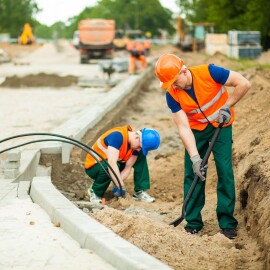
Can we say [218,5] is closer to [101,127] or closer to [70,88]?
[70,88]

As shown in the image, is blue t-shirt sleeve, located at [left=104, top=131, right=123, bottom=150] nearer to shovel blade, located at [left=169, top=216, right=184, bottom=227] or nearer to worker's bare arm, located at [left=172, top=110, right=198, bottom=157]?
shovel blade, located at [left=169, top=216, right=184, bottom=227]

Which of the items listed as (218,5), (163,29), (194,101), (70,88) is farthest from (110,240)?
(163,29)

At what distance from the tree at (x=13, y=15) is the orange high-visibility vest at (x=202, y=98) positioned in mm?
84111

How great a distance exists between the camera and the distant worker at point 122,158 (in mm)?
9219

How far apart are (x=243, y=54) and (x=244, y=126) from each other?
21.5 m

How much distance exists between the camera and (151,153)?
13281 millimetres

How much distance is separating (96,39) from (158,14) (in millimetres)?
79835

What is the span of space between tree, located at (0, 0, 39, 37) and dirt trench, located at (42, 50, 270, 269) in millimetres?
76385

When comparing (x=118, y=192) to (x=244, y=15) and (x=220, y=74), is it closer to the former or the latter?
(x=220, y=74)

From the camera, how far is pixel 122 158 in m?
9.48

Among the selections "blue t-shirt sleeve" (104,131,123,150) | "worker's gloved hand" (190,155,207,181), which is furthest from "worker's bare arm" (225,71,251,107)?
"blue t-shirt sleeve" (104,131,123,150)

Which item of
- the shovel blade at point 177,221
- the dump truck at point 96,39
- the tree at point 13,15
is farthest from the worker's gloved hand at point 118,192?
the tree at point 13,15

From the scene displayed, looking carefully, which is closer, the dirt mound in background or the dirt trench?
the dirt trench

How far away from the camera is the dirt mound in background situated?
25906 millimetres
